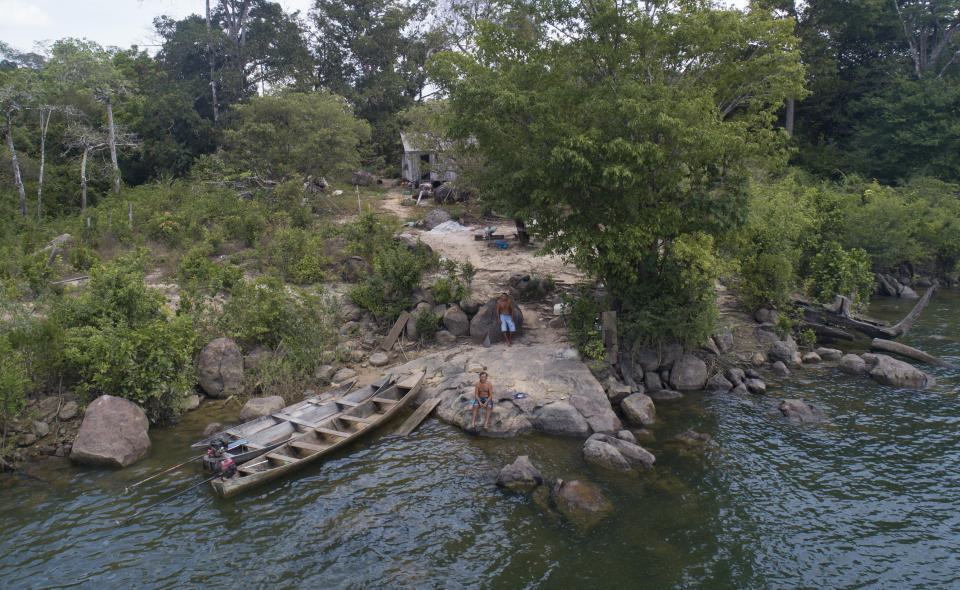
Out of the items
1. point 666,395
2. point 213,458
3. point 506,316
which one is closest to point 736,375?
point 666,395

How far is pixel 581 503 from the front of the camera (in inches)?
376

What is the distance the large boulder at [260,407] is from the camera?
42.7ft

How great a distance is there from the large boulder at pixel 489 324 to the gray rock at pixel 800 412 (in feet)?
23.4

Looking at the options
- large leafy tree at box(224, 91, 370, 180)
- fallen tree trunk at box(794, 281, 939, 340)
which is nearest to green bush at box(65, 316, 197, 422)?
large leafy tree at box(224, 91, 370, 180)

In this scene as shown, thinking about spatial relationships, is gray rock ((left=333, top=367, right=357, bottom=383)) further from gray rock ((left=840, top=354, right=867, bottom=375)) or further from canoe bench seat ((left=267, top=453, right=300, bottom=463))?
gray rock ((left=840, top=354, right=867, bottom=375))

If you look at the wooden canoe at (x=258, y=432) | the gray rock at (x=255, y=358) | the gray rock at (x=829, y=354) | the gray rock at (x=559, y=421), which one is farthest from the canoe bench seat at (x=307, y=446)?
the gray rock at (x=829, y=354)

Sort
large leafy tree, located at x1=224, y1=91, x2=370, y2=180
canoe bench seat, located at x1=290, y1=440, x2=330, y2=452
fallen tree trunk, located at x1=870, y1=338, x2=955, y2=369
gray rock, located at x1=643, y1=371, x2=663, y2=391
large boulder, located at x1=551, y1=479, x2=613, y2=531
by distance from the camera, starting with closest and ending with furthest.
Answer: large boulder, located at x1=551, y1=479, x2=613, y2=531 → canoe bench seat, located at x1=290, y1=440, x2=330, y2=452 → gray rock, located at x1=643, y1=371, x2=663, y2=391 → fallen tree trunk, located at x1=870, y1=338, x2=955, y2=369 → large leafy tree, located at x1=224, y1=91, x2=370, y2=180

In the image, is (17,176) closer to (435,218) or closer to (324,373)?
(435,218)

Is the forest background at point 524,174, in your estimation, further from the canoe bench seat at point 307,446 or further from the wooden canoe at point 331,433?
the canoe bench seat at point 307,446

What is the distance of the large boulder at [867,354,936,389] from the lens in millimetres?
14258

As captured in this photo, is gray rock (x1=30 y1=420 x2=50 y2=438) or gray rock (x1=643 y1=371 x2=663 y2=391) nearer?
gray rock (x1=30 y1=420 x2=50 y2=438)

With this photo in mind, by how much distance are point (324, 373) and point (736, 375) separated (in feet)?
36.2

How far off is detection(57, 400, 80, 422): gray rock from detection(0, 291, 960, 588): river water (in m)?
1.33

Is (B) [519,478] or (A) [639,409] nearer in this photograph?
(B) [519,478]
